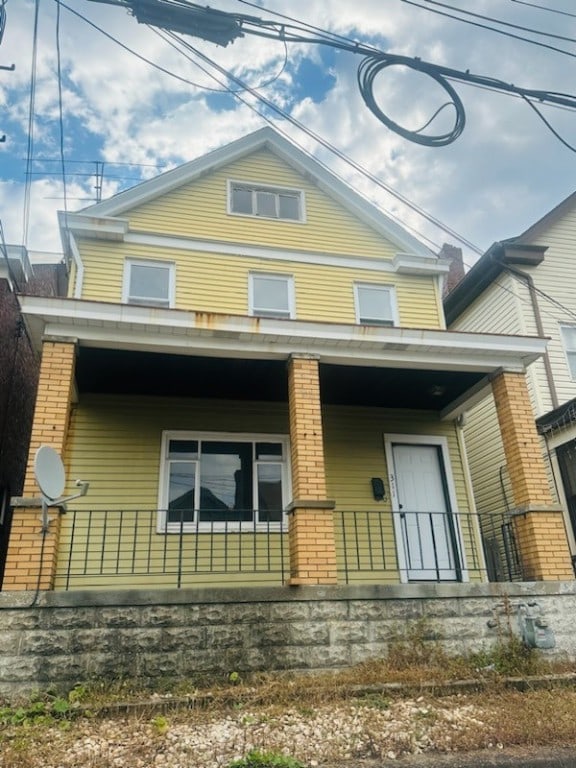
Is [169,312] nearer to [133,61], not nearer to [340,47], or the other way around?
[133,61]

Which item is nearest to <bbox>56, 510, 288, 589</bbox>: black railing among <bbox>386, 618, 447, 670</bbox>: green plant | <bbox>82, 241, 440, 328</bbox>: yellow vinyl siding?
<bbox>386, 618, 447, 670</bbox>: green plant

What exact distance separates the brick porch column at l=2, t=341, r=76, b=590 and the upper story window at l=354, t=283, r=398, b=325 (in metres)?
4.97

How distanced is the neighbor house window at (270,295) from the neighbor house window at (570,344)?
520cm

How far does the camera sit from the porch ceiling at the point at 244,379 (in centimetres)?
704

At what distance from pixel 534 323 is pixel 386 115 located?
5957 mm

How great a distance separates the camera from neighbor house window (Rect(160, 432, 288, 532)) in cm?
789

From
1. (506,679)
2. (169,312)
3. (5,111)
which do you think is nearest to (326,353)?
(169,312)

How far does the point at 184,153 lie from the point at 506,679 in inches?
344

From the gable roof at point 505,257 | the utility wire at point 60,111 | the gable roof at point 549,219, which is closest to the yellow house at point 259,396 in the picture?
the utility wire at point 60,111

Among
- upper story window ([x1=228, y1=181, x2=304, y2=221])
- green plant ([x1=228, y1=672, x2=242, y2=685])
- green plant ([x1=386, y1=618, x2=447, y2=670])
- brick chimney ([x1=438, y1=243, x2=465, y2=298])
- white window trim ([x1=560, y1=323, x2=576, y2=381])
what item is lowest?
green plant ([x1=228, y1=672, x2=242, y2=685])

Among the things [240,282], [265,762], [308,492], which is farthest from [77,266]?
[265,762]

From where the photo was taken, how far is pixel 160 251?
9.11 metres

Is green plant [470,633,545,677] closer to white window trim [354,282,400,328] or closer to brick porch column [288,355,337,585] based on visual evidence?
brick porch column [288,355,337,585]

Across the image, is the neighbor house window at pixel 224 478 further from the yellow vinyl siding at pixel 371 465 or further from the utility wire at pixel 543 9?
the utility wire at pixel 543 9
